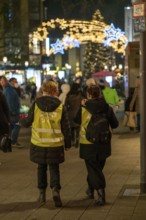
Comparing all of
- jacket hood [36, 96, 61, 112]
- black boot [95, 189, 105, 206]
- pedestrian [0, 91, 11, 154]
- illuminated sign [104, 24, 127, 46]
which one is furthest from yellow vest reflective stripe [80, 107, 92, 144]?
illuminated sign [104, 24, 127, 46]

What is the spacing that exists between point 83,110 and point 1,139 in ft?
5.93

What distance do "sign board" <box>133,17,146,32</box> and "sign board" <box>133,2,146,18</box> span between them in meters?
0.06

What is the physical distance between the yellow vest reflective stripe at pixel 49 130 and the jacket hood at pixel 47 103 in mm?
51

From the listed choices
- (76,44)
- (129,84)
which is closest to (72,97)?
(129,84)

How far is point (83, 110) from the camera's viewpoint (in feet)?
27.2

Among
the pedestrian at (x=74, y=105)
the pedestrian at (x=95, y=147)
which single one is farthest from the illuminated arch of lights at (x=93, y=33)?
the pedestrian at (x=95, y=147)

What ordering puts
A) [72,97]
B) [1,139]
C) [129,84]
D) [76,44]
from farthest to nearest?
[76,44], [129,84], [72,97], [1,139]

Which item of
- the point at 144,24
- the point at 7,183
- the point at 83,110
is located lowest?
the point at 7,183

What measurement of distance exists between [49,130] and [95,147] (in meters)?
0.71

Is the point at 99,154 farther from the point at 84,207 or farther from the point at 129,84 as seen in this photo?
the point at 129,84

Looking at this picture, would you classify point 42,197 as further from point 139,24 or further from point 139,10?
point 139,10

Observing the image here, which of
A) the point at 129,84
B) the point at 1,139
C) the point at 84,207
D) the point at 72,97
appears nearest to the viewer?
the point at 84,207

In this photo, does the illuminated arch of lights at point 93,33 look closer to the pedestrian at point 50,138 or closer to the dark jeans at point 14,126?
the dark jeans at point 14,126

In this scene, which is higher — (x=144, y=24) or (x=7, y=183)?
(x=144, y=24)
